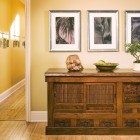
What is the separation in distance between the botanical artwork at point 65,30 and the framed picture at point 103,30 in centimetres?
29

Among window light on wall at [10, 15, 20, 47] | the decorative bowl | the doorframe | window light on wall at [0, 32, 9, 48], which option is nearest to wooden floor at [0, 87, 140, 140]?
the doorframe

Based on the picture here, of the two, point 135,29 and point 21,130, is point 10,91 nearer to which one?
point 21,130

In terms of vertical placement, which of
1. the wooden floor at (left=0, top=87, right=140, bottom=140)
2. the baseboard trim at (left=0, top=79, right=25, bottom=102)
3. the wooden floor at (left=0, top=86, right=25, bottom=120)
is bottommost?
the wooden floor at (left=0, top=87, right=140, bottom=140)

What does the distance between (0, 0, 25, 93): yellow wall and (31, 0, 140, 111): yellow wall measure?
1801 millimetres

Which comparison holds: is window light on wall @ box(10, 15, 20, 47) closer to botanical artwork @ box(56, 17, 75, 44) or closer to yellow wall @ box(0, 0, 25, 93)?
yellow wall @ box(0, 0, 25, 93)

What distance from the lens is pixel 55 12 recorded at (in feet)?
15.1

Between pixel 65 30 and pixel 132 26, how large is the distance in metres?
1.08

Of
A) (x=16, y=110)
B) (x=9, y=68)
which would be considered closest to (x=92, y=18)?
(x=16, y=110)

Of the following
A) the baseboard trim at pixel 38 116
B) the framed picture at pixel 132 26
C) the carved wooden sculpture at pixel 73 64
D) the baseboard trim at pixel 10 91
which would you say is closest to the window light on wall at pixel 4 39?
the baseboard trim at pixel 10 91

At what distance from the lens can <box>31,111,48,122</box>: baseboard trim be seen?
15.5 feet

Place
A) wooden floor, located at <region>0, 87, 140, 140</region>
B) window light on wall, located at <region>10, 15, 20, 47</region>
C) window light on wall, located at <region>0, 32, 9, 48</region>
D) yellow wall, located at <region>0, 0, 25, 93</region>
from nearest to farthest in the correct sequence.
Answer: wooden floor, located at <region>0, 87, 140, 140</region>
window light on wall, located at <region>0, 32, 9, 48</region>
yellow wall, located at <region>0, 0, 25, 93</region>
window light on wall, located at <region>10, 15, 20, 47</region>

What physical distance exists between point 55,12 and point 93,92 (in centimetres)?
147

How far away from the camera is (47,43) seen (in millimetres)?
4676

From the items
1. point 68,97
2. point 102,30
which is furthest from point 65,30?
point 68,97
